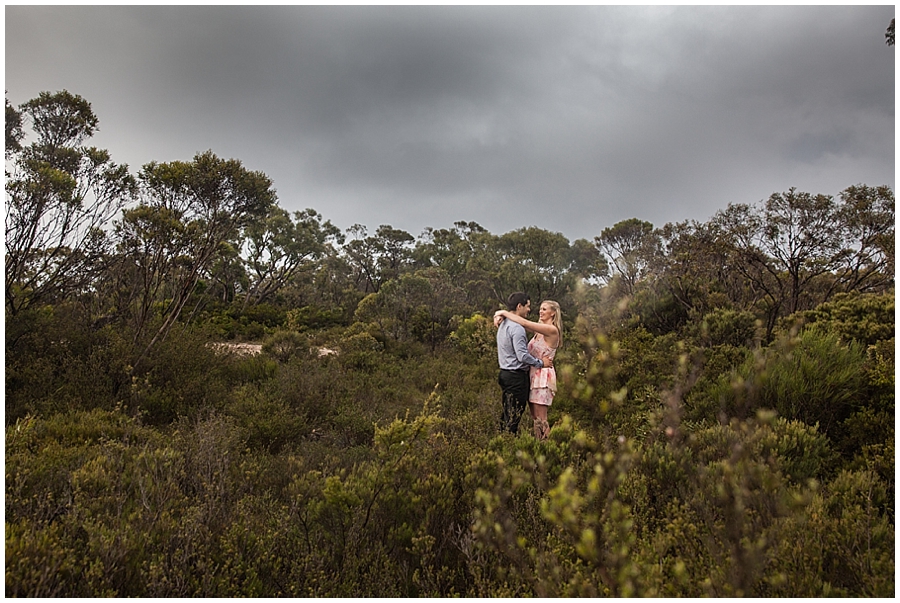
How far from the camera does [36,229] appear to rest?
6.38m

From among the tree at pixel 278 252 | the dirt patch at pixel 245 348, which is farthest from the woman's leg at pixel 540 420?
the tree at pixel 278 252

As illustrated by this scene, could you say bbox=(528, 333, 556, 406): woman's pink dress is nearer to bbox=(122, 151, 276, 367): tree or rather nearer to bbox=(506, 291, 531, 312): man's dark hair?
bbox=(506, 291, 531, 312): man's dark hair

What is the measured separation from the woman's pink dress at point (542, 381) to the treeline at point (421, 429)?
296 mm

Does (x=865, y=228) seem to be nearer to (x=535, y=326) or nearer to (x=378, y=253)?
(x=535, y=326)

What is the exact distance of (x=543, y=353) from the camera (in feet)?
15.3

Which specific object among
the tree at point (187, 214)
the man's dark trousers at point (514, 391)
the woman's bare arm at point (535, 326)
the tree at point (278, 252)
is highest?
the tree at point (278, 252)

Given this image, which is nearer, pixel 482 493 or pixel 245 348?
pixel 482 493

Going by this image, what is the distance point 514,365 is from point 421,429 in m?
1.65

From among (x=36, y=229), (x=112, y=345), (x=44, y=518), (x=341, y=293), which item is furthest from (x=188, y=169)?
(x=341, y=293)

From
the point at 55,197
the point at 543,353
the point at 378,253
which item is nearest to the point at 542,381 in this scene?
the point at 543,353

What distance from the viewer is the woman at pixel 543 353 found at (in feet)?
14.8

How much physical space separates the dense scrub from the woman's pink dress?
2.24ft

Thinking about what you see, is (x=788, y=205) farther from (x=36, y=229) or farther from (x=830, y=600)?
(x=36, y=229)

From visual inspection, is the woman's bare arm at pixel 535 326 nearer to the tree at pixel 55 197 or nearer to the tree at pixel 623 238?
the tree at pixel 55 197
